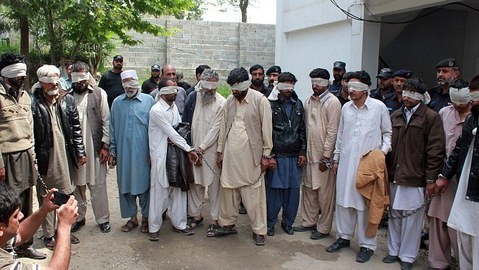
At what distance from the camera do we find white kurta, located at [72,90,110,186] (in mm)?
4922

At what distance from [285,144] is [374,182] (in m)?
1.11

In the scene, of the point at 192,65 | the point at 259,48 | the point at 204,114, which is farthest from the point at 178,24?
the point at 204,114

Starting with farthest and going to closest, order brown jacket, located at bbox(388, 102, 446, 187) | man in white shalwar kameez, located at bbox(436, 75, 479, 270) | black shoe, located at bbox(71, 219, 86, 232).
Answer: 1. black shoe, located at bbox(71, 219, 86, 232)
2. brown jacket, located at bbox(388, 102, 446, 187)
3. man in white shalwar kameez, located at bbox(436, 75, 479, 270)

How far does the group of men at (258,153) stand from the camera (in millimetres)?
4129

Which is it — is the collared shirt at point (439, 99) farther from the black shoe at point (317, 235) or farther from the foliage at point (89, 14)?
the foliage at point (89, 14)

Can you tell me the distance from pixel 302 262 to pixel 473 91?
230 cm

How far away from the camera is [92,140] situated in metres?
5.04

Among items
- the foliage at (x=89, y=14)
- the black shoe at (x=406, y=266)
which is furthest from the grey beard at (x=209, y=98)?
the foliage at (x=89, y=14)

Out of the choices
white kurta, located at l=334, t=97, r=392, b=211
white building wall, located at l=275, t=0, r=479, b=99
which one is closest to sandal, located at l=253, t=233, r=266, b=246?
white kurta, located at l=334, t=97, r=392, b=211

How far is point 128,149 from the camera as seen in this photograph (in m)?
5.04

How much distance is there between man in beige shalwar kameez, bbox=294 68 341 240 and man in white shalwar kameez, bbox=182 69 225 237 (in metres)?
1.07

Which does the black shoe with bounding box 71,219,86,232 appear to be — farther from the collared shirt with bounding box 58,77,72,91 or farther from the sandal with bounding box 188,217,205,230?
the collared shirt with bounding box 58,77,72,91

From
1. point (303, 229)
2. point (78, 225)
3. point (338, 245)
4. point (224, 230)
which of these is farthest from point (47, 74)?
point (338, 245)

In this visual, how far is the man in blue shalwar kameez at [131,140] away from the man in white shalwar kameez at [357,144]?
2.20m
